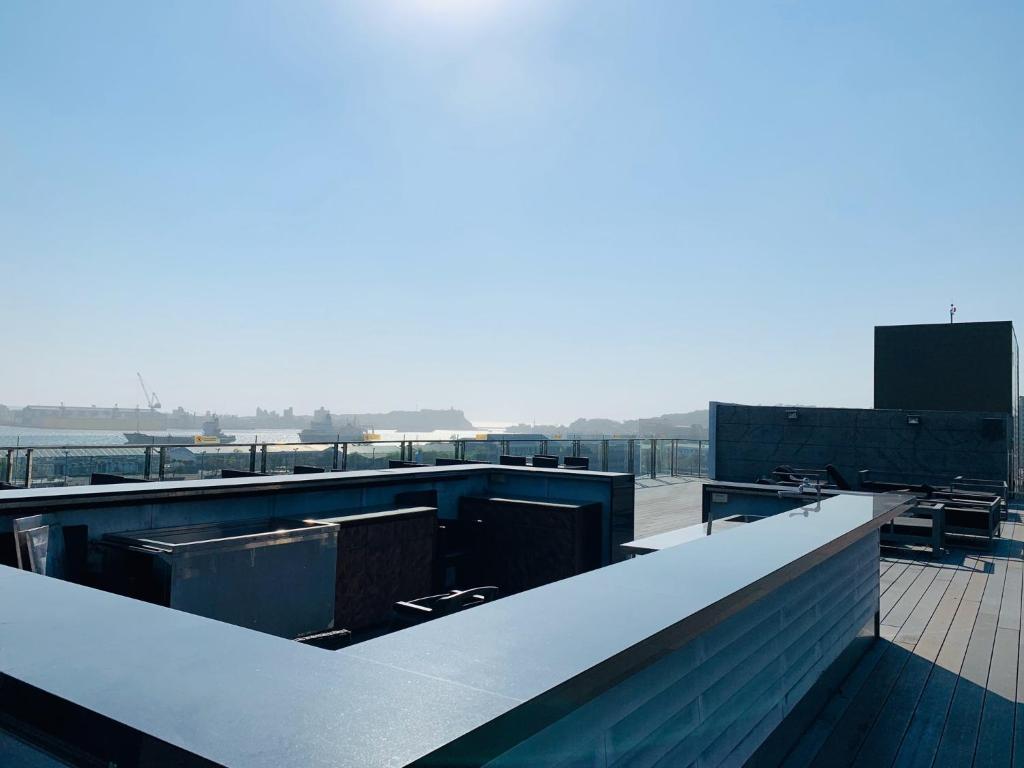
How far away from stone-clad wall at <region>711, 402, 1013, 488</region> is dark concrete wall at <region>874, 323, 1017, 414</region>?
426 centimetres

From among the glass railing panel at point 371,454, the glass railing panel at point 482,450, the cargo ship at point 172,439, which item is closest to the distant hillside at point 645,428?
the glass railing panel at point 482,450

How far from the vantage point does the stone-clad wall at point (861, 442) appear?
533 inches

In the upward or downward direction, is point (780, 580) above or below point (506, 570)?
above

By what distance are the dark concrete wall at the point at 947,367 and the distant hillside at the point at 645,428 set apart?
5.27 metres

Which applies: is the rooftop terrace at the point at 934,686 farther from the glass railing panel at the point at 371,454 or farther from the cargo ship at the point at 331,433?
the cargo ship at the point at 331,433

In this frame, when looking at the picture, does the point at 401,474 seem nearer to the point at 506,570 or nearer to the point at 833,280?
the point at 506,570

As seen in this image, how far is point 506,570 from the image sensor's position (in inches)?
194

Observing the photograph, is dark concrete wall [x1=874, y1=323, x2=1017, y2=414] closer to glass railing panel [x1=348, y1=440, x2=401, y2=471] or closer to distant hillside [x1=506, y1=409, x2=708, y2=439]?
distant hillside [x1=506, y1=409, x2=708, y2=439]

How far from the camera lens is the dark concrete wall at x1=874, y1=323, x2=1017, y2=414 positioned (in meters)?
17.8

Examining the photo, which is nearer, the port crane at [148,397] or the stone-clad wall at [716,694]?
the stone-clad wall at [716,694]

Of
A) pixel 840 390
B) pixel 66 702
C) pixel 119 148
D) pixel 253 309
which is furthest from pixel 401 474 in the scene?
pixel 840 390

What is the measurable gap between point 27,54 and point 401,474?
363 inches

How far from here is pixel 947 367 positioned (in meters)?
18.5

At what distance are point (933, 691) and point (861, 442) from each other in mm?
11981
